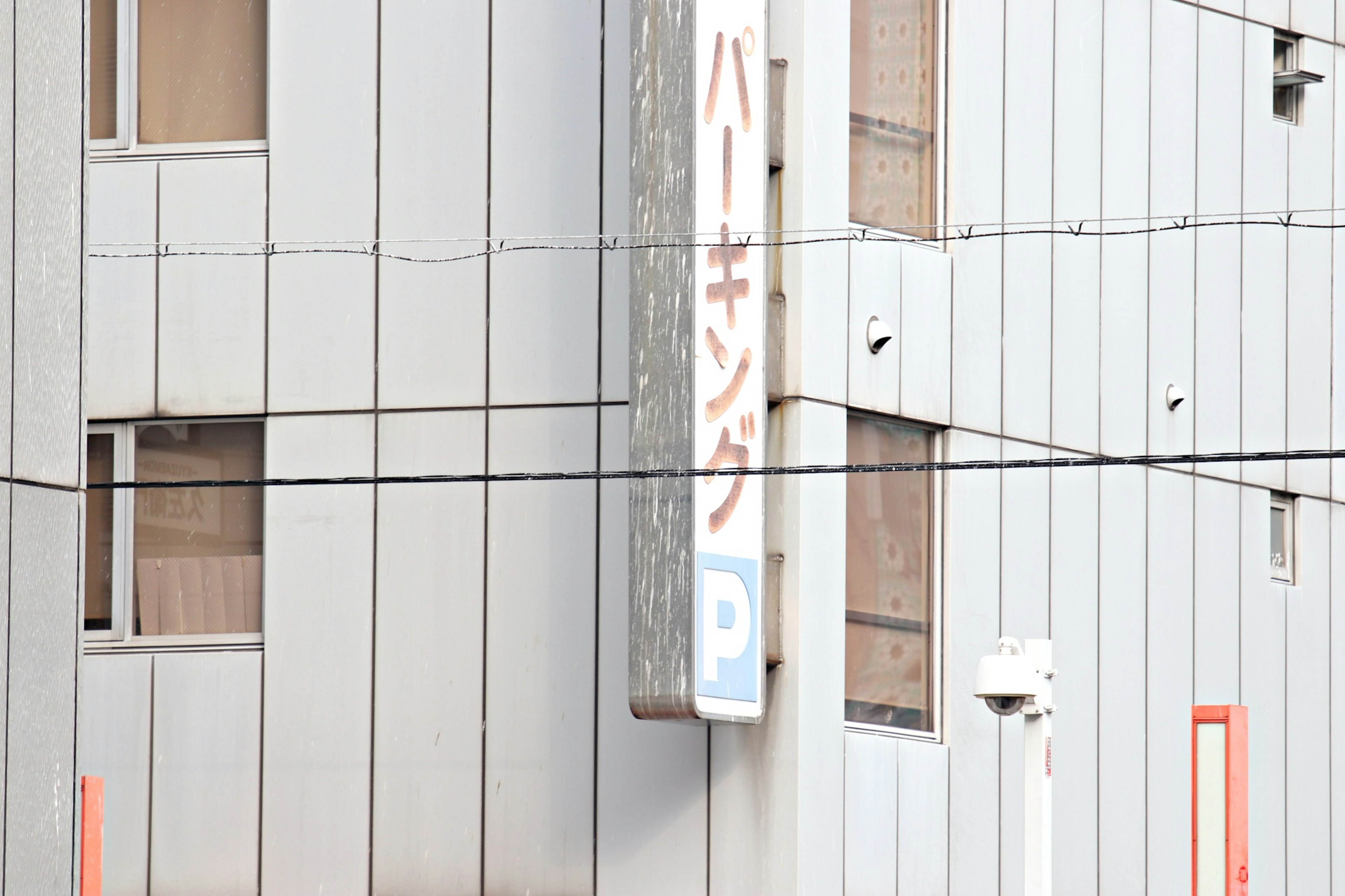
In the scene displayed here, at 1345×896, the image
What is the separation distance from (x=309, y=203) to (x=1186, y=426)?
289 inches

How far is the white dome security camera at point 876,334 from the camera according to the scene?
13922 millimetres

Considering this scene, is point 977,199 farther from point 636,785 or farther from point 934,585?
point 636,785

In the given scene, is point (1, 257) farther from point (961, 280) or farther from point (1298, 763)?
point (1298, 763)

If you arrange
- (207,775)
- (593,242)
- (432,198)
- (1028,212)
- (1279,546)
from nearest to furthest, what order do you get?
1. (593,242)
2. (207,775)
3. (432,198)
4. (1028,212)
5. (1279,546)

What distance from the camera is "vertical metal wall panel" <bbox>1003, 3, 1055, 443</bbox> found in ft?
49.6

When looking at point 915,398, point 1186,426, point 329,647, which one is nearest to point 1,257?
point 329,647

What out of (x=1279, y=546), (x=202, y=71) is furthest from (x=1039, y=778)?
(x=202, y=71)

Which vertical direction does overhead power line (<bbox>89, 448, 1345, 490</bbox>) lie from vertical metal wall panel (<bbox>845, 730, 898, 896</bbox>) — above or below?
above

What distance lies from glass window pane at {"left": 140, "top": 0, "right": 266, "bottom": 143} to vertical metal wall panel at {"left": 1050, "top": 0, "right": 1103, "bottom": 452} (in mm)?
6144

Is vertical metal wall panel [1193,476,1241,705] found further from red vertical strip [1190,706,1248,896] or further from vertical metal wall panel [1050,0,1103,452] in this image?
red vertical strip [1190,706,1248,896]

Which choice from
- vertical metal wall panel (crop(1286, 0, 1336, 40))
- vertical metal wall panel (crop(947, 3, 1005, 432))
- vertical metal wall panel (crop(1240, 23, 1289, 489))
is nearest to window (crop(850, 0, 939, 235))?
vertical metal wall panel (crop(947, 3, 1005, 432))

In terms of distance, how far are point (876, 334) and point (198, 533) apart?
16.6 ft

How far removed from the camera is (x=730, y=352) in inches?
502

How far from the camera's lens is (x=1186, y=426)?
1647 centimetres
